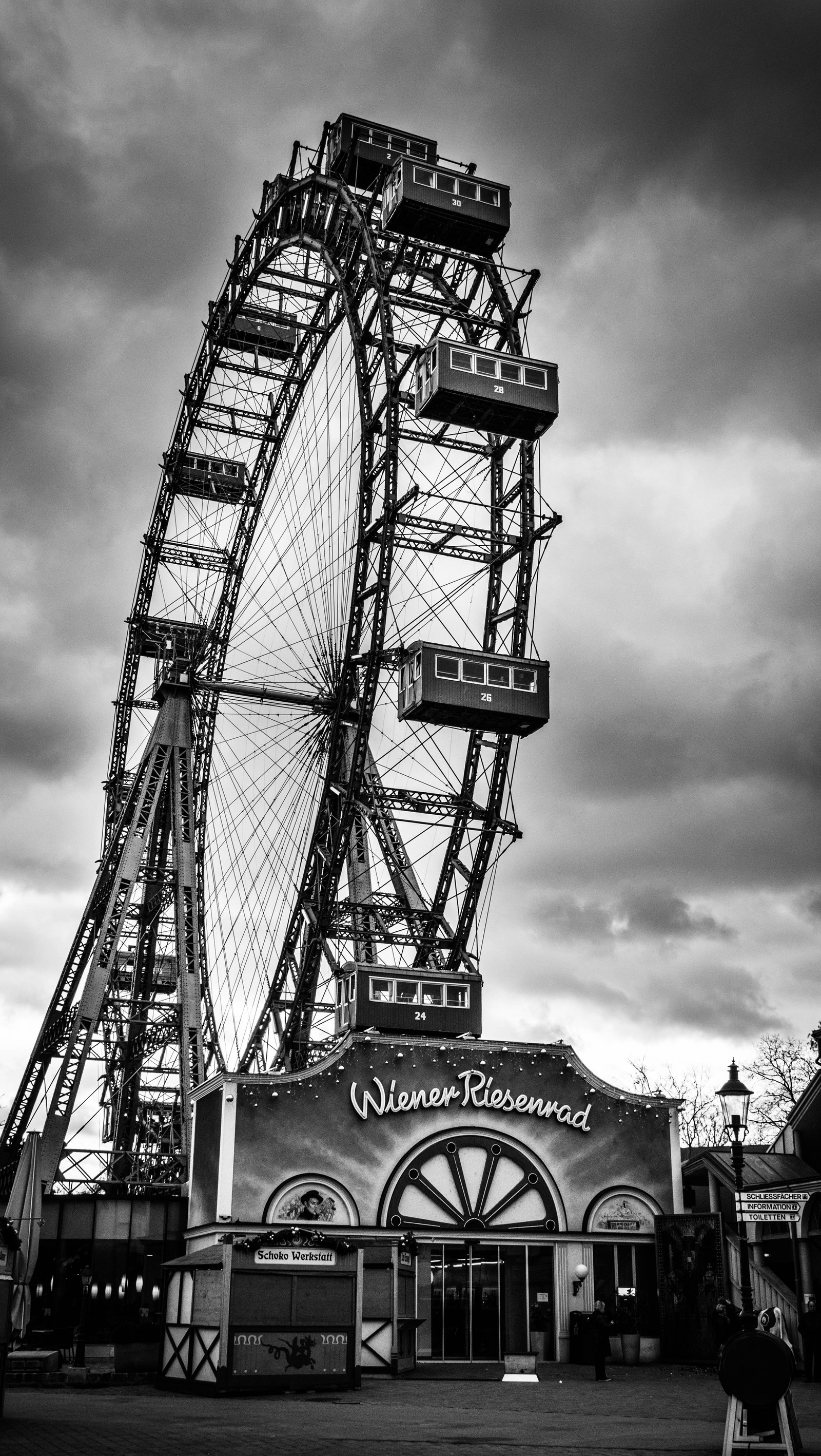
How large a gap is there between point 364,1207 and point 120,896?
1599 cm

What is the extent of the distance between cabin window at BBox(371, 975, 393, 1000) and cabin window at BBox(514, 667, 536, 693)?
7871mm

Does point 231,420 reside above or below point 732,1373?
above

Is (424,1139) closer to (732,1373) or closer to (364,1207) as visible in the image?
(364,1207)

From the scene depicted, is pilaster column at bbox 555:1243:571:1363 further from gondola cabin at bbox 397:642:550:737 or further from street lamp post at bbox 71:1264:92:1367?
gondola cabin at bbox 397:642:550:737

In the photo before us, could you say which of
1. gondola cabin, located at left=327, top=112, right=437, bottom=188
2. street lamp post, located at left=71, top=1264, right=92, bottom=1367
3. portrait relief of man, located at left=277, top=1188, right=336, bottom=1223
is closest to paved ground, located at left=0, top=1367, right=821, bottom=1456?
street lamp post, located at left=71, top=1264, right=92, bottom=1367

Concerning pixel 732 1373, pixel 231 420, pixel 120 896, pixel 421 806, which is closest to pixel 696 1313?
pixel 421 806

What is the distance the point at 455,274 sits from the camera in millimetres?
38531

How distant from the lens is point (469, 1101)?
30.5 metres

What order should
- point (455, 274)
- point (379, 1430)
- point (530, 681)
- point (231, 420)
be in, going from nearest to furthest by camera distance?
point (379, 1430)
point (530, 681)
point (455, 274)
point (231, 420)

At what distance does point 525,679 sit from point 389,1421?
20809 mm

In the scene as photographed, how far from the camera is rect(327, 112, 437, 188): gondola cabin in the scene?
3853cm

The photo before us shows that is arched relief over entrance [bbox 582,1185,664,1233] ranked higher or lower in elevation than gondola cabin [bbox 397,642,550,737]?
lower

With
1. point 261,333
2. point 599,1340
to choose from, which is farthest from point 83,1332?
point 261,333

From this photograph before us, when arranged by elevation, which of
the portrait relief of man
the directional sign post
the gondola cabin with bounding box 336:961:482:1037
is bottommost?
the directional sign post
